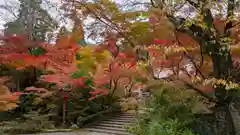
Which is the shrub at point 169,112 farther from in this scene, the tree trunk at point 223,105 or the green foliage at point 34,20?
the green foliage at point 34,20

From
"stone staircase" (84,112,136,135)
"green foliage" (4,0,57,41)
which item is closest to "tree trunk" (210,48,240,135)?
"stone staircase" (84,112,136,135)

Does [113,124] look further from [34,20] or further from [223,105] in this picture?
[34,20]

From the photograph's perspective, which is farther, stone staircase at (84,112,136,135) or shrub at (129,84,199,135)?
stone staircase at (84,112,136,135)

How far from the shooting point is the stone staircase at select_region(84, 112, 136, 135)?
11.4 m

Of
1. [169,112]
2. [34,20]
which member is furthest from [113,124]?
[34,20]

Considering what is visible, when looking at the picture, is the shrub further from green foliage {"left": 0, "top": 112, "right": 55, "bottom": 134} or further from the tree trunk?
green foliage {"left": 0, "top": 112, "right": 55, "bottom": 134}

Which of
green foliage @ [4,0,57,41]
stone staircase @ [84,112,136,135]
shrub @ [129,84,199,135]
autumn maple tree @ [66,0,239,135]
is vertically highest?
A: green foliage @ [4,0,57,41]

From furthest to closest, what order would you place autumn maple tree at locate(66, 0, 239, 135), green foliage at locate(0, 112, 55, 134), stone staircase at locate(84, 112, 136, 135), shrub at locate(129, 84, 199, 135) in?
green foliage at locate(0, 112, 55, 134) < stone staircase at locate(84, 112, 136, 135) < shrub at locate(129, 84, 199, 135) < autumn maple tree at locate(66, 0, 239, 135)

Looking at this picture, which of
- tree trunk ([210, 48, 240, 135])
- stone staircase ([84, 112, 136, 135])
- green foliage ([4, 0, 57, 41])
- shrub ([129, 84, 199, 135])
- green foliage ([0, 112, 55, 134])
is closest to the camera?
tree trunk ([210, 48, 240, 135])

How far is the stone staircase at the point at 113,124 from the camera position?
11.4m

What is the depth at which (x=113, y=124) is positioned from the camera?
12.5 meters

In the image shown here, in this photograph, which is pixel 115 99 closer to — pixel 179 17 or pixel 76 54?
pixel 76 54

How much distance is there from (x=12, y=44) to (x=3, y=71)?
7.60 feet

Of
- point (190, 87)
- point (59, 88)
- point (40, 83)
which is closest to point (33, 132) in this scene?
point (59, 88)
